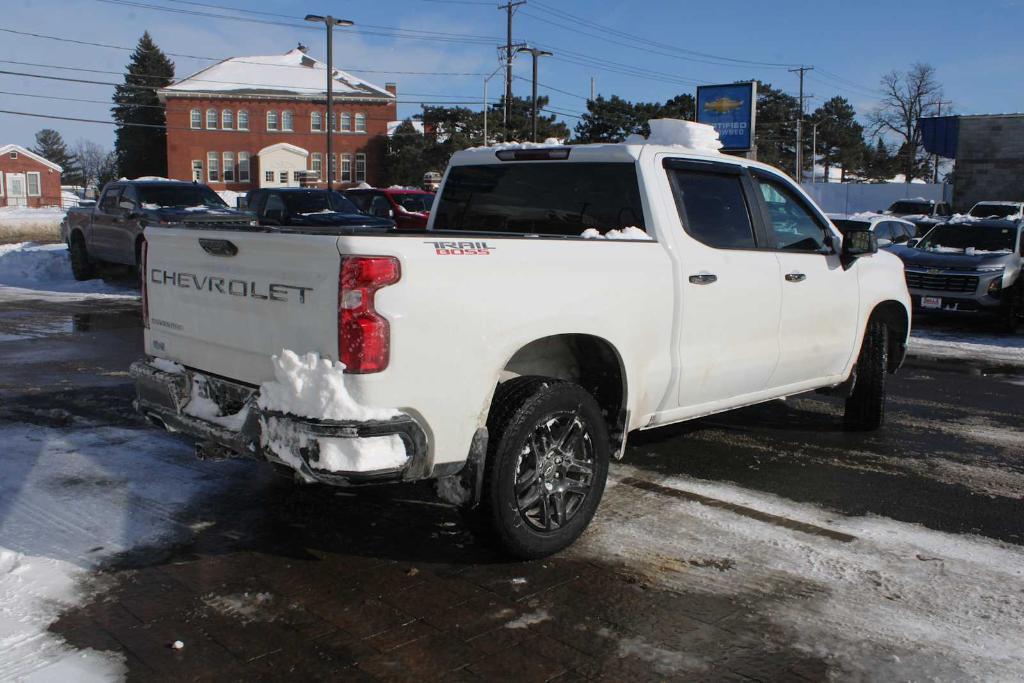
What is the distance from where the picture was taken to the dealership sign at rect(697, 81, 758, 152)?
3416 centimetres

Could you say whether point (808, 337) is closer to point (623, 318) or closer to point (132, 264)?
point (623, 318)

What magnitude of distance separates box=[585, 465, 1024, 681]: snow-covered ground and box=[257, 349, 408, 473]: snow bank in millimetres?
1388

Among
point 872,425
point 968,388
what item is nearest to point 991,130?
point 968,388

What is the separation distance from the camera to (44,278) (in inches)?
764

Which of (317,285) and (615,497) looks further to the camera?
(615,497)

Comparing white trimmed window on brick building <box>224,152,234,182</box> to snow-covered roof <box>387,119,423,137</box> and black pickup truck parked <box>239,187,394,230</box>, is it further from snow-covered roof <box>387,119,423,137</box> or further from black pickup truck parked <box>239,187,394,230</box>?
black pickup truck parked <box>239,187,394,230</box>

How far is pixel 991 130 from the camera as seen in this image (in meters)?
40.4

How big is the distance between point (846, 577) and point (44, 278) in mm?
19187

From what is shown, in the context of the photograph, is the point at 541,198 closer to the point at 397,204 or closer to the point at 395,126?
A: the point at 397,204

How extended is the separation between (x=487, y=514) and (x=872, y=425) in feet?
13.4

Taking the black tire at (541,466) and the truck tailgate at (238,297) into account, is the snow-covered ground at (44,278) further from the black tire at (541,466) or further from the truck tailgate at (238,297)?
the black tire at (541,466)

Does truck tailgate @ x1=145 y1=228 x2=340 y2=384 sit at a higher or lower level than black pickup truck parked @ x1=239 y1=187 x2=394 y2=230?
lower

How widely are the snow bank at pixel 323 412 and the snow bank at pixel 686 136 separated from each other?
2699 millimetres

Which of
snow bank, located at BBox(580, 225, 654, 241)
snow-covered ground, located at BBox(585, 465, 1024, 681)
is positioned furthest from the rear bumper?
snow bank, located at BBox(580, 225, 654, 241)
